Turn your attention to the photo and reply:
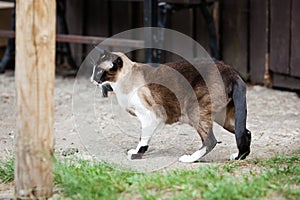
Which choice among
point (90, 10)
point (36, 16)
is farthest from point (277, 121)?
point (90, 10)

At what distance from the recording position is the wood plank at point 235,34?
8359 mm

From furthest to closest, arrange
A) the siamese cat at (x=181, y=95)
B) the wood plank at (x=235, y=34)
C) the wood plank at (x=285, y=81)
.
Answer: the wood plank at (x=235, y=34), the wood plank at (x=285, y=81), the siamese cat at (x=181, y=95)

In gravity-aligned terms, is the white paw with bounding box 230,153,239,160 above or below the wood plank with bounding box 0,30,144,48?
below

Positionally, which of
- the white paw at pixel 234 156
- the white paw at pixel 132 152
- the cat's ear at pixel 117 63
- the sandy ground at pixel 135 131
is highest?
the cat's ear at pixel 117 63

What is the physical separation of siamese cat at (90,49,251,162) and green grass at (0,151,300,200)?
52 cm

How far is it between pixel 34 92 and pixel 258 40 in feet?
15.7

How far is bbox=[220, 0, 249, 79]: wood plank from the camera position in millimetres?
8359

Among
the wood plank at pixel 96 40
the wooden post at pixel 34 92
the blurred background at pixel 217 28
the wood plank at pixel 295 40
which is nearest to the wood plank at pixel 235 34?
the blurred background at pixel 217 28

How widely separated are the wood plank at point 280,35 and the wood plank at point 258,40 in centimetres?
12

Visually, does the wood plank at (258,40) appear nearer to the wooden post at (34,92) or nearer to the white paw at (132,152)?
the white paw at (132,152)

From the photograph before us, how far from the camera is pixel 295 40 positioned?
7668 millimetres

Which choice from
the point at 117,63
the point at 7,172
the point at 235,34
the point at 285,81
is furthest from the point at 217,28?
the point at 7,172

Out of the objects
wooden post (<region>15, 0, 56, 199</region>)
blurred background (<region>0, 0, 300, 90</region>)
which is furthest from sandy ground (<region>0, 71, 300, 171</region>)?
wooden post (<region>15, 0, 56, 199</region>)

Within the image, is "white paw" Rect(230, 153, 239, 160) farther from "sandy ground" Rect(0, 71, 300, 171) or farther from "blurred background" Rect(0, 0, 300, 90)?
"blurred background" Rect(0, 0, 300, 90)
